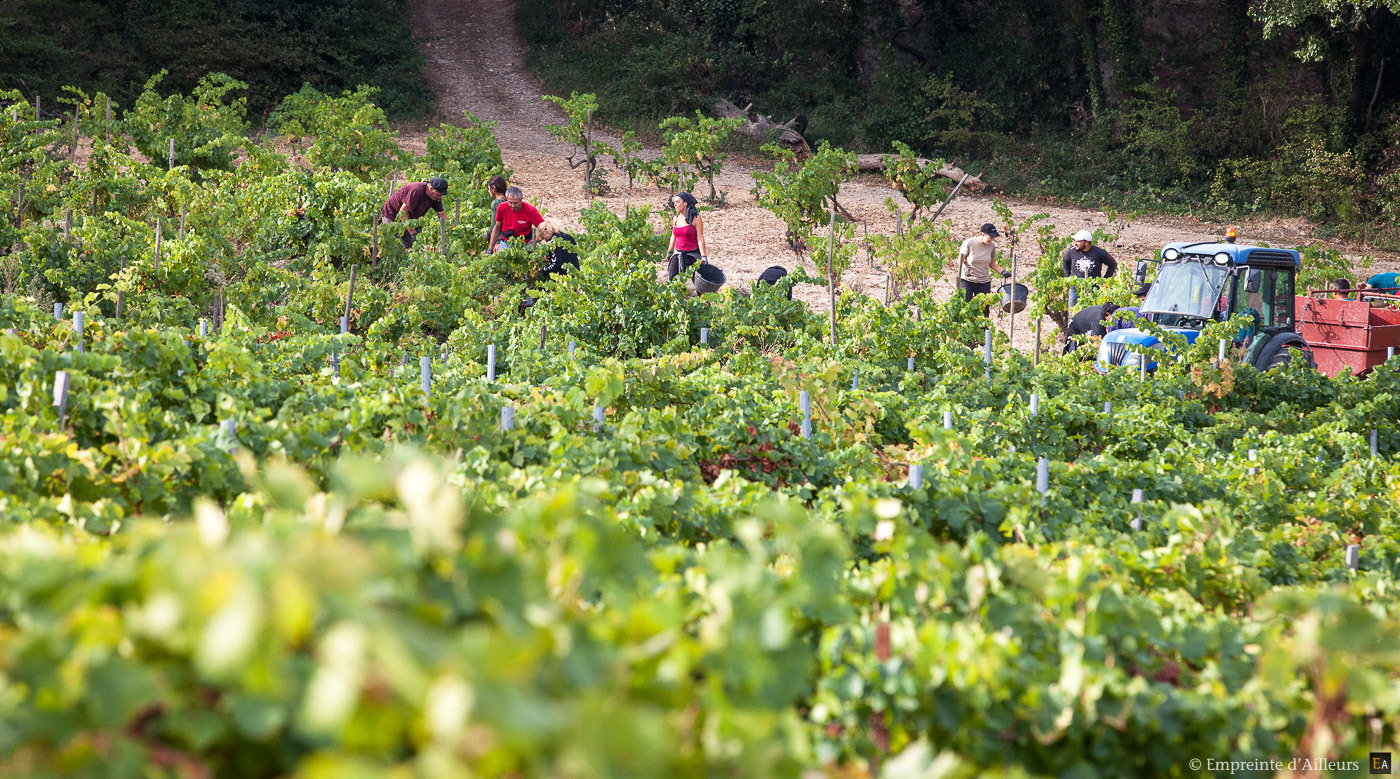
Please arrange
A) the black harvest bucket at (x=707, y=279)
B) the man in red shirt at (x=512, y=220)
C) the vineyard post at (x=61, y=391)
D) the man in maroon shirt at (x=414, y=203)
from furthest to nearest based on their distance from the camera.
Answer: the black harvest bucket at (x=707, y=279)
the man in maroon shirt at (x=414, y=203)
the man in red shirt at (x=512, y=220)
the vineyard post at (x=61, y=391)

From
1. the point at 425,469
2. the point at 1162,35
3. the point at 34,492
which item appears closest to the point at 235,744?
the point at 425,469

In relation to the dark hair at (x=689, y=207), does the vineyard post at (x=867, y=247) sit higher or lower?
lower

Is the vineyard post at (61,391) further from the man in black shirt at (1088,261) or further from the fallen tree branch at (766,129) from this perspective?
the fallen tree branch at (766,129)

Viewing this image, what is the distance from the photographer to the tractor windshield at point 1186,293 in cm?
945

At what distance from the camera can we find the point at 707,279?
11148mm

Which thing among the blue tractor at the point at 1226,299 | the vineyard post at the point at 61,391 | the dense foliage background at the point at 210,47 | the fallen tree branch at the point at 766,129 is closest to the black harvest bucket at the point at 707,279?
the blue tractor at the point at 1226,299

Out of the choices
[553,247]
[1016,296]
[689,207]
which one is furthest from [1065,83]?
[553,247]

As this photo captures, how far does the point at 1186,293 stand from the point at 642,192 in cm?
1204

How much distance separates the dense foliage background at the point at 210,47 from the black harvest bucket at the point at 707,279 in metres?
15.6

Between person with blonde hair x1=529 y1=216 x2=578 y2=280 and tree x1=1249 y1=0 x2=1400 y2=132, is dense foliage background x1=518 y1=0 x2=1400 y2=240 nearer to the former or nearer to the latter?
tree x1=1249 y1=0 x2=1400 y2=132

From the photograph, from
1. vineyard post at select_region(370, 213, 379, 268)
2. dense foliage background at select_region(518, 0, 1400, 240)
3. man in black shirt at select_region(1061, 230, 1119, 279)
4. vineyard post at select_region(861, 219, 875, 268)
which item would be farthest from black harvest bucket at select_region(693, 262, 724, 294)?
dense foliage background at select_region(518, 0, 1400, 240)

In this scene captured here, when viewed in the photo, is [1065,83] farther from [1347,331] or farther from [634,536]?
[634,536]

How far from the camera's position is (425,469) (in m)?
1.42

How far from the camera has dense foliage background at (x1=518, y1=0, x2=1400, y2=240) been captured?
→ 21688 mm
